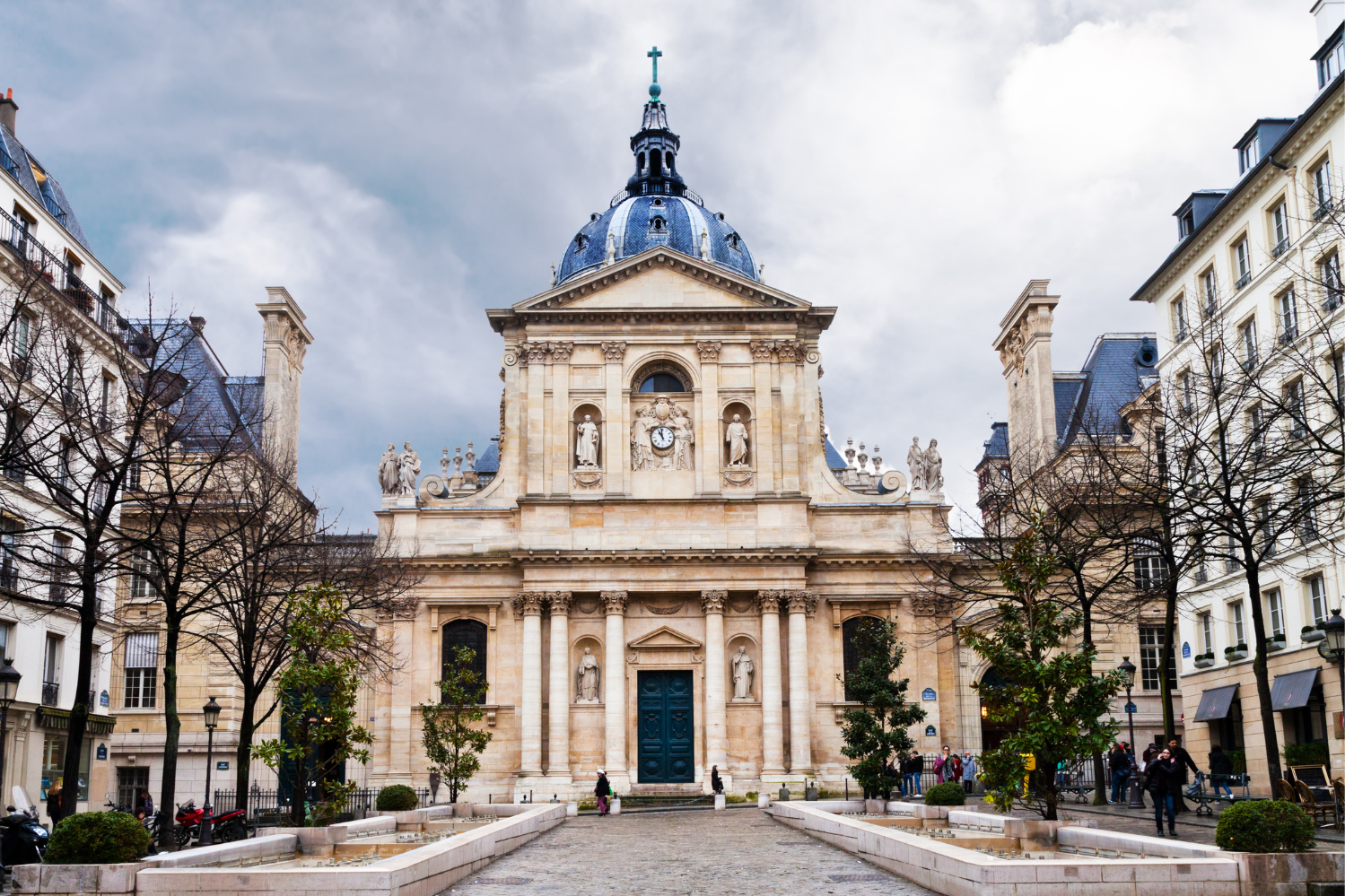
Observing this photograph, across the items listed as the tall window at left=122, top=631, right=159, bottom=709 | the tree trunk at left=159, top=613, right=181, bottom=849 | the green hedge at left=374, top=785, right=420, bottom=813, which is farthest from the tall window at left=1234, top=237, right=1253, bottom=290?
the tall window at left=122, top=631, right=159, bottom=709

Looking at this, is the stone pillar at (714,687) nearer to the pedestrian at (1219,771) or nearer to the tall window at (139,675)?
the tall window at (139,675)

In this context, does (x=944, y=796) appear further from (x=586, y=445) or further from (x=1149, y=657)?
(x=1149, y=657)

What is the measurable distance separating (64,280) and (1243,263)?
109 ft

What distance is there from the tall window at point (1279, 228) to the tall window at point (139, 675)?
3869 centimetres

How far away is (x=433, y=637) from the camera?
1957 inches

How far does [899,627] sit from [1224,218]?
60.0ft

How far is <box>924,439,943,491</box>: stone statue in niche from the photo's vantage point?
51562 mm

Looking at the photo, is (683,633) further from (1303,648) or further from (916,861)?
(916,861)

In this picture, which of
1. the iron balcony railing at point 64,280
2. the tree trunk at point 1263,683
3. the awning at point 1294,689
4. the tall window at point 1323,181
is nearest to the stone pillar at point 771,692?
the awning at point 1294,689

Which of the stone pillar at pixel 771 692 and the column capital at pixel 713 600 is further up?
the column capital at pixel 713 600

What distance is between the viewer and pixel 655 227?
69.4 m

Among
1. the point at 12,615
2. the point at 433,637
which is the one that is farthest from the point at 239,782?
the point at 433,637

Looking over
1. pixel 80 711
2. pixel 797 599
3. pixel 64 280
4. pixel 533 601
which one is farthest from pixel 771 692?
pixel 80 711

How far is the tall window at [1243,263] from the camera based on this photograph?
1538 inches
